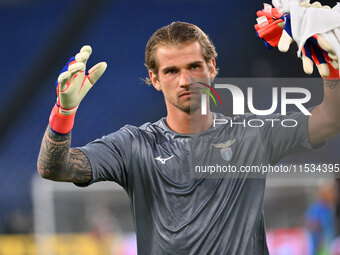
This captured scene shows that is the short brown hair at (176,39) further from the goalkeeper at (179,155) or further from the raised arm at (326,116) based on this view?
the raised arm at (326,116)

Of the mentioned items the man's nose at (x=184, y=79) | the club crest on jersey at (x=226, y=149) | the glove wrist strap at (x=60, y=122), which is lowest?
the club crest on jersey at (x=226, y=149)

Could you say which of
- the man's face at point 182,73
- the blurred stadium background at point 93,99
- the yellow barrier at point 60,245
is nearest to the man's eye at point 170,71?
the man's face at point 182,73

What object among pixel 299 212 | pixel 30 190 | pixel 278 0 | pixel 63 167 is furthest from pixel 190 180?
pixel 30 190

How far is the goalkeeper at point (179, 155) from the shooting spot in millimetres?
1807

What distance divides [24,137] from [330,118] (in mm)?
4228

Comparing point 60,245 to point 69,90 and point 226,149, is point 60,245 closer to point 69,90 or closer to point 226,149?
point 226,149

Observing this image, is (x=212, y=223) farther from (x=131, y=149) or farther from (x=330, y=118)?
(x=330, y=118)

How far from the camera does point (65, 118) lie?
5.73 ft

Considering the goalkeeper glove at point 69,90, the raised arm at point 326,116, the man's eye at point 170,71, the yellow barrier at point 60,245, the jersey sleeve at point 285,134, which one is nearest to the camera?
the goalkeeper glove at point 69,90

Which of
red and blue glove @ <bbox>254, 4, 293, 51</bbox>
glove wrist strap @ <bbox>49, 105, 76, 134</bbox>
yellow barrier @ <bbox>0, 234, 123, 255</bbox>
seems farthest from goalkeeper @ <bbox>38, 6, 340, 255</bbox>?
yellow barrier @ <bbox>0, 234, 123, 255</bbox>

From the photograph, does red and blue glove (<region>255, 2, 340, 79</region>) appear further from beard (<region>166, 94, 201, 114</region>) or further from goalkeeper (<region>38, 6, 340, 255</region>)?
beard (<region>166, 94, 201, 114</region>)

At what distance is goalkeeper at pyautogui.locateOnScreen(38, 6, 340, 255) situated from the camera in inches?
71.1

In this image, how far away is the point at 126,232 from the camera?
517 cm

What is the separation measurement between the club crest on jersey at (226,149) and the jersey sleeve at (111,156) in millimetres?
316
